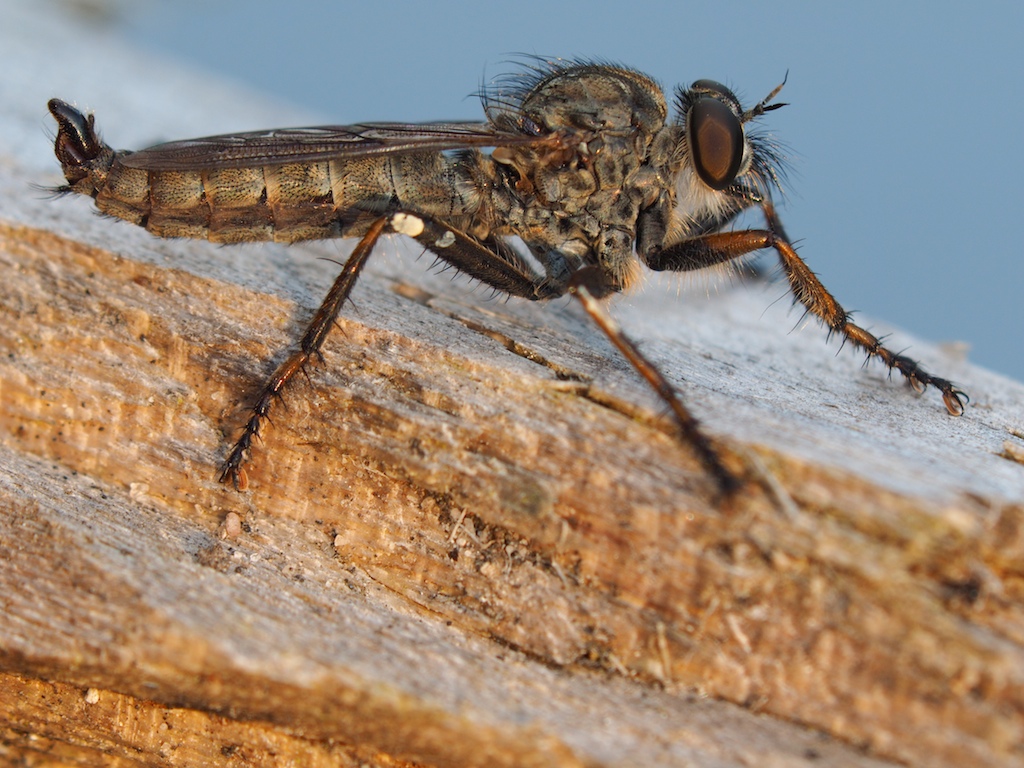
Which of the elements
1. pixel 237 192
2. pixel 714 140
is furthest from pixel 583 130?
pixel 237 192

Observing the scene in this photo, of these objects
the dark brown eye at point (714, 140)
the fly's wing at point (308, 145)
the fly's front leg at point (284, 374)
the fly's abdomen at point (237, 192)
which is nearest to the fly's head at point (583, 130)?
the fly's wing at point (308, 145)

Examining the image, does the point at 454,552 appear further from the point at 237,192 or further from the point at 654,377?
the point at 237,192

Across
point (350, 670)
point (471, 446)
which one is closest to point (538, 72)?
point (471, 446)

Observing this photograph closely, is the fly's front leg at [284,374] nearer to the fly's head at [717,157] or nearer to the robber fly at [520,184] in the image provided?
the robber fly at [520,184]

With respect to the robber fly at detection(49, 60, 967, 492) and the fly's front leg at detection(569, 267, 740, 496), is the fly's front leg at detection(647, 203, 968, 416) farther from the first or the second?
the fly's front leg at detection(569, 267, 740, 496)

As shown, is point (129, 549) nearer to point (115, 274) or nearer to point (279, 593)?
point (279, 593)

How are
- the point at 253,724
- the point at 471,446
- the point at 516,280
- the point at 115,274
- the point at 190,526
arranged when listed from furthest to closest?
the point at 516,280 < the point at 115,274 < the point at 190,526 < the point at 471,446 < the point at 253,724
